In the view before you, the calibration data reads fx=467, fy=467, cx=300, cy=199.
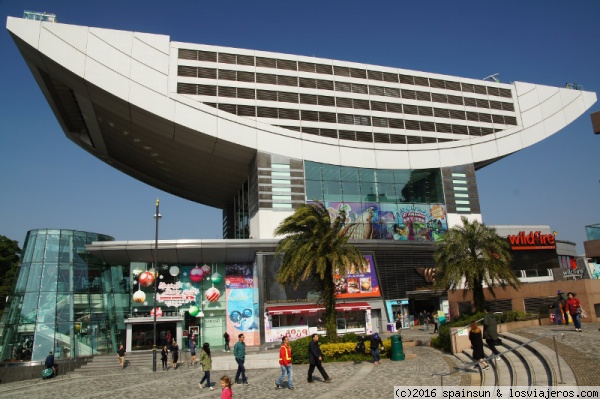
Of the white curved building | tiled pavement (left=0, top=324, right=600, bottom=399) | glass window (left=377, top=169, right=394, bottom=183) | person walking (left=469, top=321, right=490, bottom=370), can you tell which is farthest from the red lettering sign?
person walking (left=469, top=321, right=490, bottom=370)

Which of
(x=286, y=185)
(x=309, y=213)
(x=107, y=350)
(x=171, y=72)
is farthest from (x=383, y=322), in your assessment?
(x=171, y=72)

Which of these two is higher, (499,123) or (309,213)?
(499,123)

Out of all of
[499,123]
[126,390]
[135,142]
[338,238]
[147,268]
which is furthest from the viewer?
[499,123]

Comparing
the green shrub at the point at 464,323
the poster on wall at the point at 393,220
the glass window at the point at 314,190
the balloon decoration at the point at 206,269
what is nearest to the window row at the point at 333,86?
the glass window at the point at 314,190

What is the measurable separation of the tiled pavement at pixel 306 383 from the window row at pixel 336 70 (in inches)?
1176

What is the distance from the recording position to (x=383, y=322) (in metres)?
40.2

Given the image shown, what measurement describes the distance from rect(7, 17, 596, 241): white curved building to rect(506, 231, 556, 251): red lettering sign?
4886mm

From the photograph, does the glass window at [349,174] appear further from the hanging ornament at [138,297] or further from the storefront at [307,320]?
the hanging ornament at [138,297]

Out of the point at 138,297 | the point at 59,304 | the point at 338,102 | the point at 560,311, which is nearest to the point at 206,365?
the point at 560,311

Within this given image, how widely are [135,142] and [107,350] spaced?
824 inches

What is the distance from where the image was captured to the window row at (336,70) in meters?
44.5

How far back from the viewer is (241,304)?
38.8 meters

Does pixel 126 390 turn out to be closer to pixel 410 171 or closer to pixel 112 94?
pixel 112 94

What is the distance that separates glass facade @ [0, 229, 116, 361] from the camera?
31.8 meters
